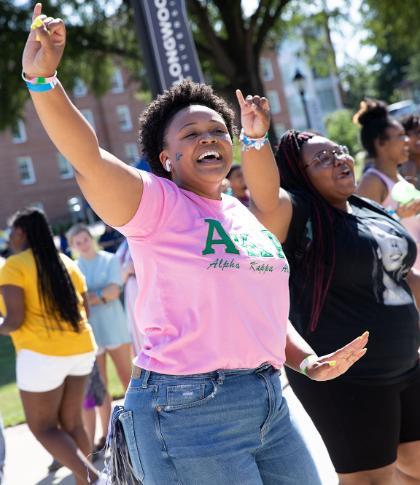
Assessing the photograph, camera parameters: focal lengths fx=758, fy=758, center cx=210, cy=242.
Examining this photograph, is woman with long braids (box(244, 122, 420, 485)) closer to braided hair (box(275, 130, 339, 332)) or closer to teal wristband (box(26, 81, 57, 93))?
braided hair (box(275, 130, 339, 332))

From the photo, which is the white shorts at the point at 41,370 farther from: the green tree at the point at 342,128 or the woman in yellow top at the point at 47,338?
the green tree at the point at 342,128

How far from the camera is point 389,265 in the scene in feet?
11.2

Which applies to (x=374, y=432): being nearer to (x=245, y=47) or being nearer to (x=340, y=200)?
(x=340, y=200)

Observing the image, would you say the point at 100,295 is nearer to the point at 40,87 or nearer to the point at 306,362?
the point at 306,362

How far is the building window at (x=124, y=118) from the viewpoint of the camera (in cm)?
5594

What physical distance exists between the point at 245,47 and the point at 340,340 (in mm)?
15271

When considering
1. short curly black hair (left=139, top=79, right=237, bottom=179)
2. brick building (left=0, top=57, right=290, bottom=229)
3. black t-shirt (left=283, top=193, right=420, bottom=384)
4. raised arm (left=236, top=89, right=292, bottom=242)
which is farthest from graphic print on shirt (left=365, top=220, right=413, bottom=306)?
brick building (left=0, top=57, right=290, bottom=229)

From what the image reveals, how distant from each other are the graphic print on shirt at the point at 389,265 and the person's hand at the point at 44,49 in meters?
1.81

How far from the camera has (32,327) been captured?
200 inches

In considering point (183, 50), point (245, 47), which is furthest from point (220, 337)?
point (245, 47)

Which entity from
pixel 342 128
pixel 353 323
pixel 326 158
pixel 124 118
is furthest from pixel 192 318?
pixel 124 118

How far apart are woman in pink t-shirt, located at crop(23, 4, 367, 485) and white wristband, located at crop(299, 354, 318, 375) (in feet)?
0.81

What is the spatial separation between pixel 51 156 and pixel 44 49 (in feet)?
174

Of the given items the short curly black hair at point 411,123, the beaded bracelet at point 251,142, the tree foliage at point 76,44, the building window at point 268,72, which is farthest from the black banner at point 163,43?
the building window at point 268,72
